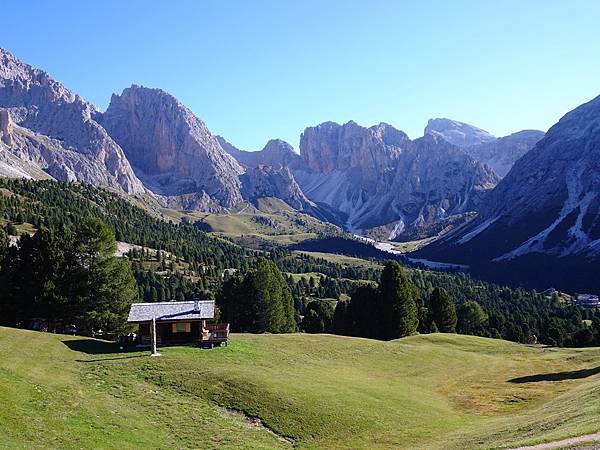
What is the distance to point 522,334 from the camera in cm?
13475

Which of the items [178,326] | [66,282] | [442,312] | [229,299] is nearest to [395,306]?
[442,312]

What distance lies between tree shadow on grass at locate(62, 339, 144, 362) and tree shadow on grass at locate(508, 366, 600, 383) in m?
42.9

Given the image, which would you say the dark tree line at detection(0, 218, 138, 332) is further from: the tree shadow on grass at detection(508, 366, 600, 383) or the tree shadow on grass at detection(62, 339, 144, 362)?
the tree shadow on grass at detection(508, 366, 600, 383)

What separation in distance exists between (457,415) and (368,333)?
62.9 metres

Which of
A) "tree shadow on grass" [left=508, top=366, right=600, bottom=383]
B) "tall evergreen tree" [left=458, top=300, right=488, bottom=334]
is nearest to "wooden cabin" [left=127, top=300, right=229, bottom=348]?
"tree shadow on grass" [left=508, top=366, right=600, bottom=383]

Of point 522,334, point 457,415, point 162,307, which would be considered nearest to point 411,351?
point 457,415

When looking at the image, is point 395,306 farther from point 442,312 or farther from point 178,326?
point 178,326

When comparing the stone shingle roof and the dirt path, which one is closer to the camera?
the dirt path

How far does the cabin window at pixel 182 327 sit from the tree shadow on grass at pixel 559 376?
123 feet

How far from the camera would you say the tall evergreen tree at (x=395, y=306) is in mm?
96000

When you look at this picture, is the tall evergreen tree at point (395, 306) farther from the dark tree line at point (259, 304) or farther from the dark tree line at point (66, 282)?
the dark tree line at point (66, 282)

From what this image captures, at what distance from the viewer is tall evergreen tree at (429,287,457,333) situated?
379ft

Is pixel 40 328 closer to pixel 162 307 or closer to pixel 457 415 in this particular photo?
pixel 162 307

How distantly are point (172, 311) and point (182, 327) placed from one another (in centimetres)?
228
